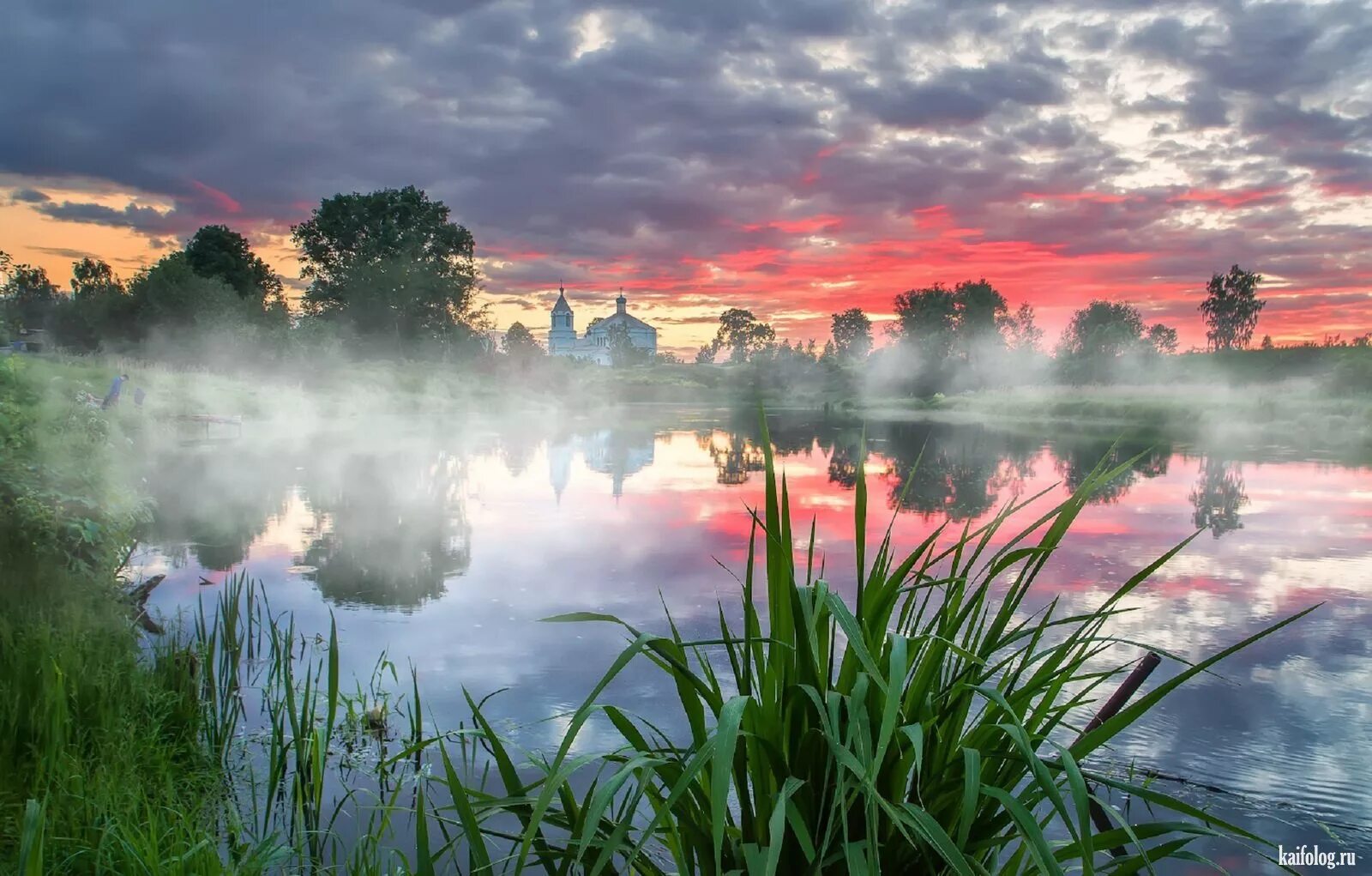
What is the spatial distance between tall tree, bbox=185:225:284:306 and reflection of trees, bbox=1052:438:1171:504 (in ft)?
148

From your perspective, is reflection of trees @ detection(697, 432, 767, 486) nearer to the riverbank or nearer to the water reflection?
the water reflection

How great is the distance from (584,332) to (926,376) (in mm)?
114183

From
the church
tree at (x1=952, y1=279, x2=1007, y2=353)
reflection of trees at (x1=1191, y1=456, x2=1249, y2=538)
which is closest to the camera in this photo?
reflection of trees at (x1=1191, y1=456, x2=1249, y2=538)

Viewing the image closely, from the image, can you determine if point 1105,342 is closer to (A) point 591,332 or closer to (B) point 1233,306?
(B) point 1233,306

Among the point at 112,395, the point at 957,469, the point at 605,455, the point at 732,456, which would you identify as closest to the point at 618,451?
the point at 605,455

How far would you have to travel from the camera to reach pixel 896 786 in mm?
1834

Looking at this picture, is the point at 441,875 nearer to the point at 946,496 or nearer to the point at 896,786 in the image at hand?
the point at 896,786

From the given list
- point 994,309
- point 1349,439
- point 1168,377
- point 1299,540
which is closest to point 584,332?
point 994,309

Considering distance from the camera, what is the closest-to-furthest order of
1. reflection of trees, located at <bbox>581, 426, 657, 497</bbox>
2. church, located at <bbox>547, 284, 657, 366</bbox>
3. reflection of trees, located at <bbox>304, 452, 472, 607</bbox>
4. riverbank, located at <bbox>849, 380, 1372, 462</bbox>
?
1. reflection of trees, located at <bbox>304, 452, 472, 607</bbox>
2. reflection of trees, located at <bbox>581, 426, 657, 497</bbox>
3. riverbank, located at <bbox>849, 380, 1372, 462</bbox>
4. church, located at <bbox>547, 284, 657, 366</bbox>

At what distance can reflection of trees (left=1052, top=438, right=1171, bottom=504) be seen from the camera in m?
15.3

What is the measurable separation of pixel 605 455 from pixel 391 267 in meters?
34.1

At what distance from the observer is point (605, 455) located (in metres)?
21.4

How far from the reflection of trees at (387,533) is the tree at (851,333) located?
73.0 m

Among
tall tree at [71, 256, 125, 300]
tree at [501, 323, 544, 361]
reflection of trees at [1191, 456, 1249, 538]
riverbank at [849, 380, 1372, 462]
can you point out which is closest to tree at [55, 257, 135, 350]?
tall tree at [71, 256, 125, 300]
